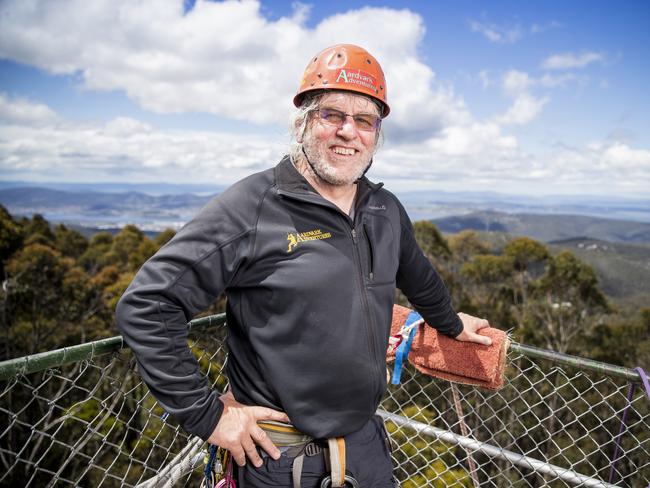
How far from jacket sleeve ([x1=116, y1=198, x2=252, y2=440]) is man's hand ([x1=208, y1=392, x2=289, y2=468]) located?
0.18 ft

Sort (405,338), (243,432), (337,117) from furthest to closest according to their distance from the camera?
(405,338) → (337,117) → (243,432)

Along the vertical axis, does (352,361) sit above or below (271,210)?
below

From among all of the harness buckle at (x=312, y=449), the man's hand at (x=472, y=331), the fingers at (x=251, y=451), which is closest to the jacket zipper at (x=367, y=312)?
the harness buckle at (x=312, y=449)

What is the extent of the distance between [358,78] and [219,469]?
6.73 feet

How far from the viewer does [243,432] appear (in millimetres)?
1780

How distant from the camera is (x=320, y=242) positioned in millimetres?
1913

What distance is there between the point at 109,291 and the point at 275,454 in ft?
75.0

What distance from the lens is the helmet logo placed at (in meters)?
2.13

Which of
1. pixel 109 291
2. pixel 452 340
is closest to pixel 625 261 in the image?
pixel 109 291

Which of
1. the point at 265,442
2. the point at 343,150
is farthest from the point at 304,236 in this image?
the point at 265,442

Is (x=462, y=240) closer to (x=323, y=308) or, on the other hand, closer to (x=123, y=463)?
(x=123, y=463)

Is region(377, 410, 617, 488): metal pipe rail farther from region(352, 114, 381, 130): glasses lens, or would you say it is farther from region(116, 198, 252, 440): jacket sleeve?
region(352, 114, 381, 130): glasses lens

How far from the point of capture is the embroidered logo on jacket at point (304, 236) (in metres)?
1.86

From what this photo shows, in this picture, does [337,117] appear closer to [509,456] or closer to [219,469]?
[219,469]
